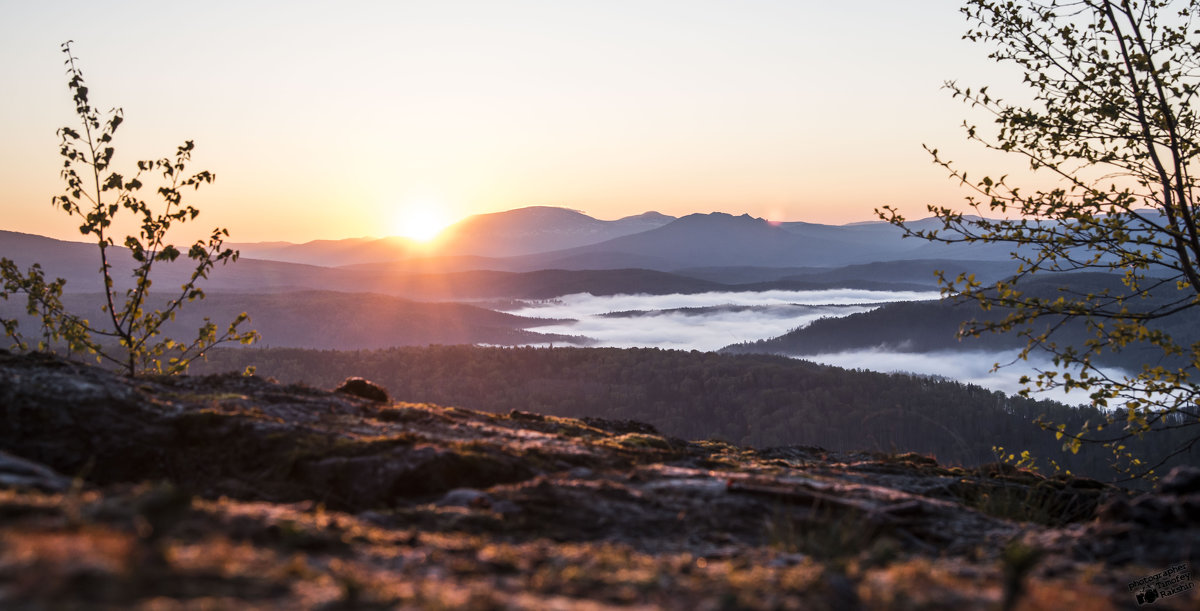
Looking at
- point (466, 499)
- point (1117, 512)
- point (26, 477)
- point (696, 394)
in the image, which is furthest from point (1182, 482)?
point (696, 394)

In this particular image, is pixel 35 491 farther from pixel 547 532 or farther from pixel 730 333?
pixel 730 333

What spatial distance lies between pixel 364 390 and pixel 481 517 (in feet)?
21.5

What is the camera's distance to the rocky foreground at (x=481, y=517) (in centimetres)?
412

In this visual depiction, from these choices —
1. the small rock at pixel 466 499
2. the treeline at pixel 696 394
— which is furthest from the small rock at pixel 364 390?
the treeline at pixel 696 394

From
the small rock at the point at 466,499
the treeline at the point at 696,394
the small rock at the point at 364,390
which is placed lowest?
the treeline at the point at 696,394

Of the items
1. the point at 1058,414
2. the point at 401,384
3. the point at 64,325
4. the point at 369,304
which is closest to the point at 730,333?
the point at 369,304

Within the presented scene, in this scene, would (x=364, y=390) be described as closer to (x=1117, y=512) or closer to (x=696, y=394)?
(x=1117, y=512)

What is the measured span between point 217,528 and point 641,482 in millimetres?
4650

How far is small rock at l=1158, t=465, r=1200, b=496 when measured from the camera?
678 cm

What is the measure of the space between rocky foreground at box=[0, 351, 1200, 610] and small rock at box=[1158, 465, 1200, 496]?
0.06 feet

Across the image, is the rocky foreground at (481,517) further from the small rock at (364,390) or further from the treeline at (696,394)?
the treeline at (696,394)

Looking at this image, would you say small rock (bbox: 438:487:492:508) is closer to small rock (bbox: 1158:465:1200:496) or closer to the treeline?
small rock (bbox: 1158:465:1200:496)

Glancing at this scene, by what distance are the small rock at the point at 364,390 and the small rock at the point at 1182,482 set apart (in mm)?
10223

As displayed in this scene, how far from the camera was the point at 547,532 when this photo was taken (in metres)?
6.68
